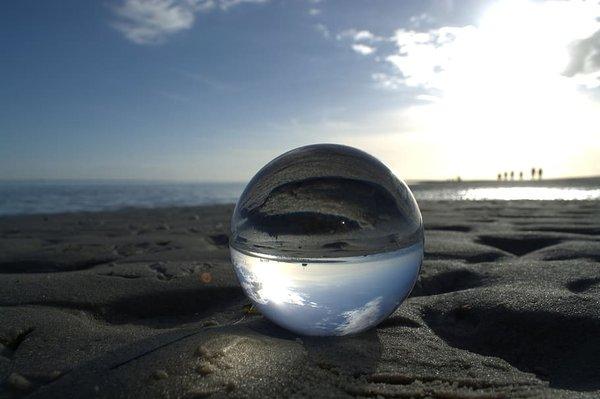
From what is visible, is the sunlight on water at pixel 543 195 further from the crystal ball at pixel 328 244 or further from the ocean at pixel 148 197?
the crystal ball at pixel 328 244

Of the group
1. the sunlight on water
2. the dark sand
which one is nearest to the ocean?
the sunlight on water

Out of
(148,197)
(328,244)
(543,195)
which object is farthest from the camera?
(148,197)

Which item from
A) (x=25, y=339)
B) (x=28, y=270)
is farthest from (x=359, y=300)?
(x=28, y=270)

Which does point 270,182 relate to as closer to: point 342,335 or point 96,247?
point 342,335

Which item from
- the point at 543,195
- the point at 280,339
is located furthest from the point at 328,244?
the point at 543,195

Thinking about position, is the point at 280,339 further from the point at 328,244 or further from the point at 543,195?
the point at 543,195

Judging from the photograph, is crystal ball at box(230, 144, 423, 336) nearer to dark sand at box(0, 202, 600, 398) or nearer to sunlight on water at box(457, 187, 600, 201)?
dark sand at box(0, 202, 600, 398)
